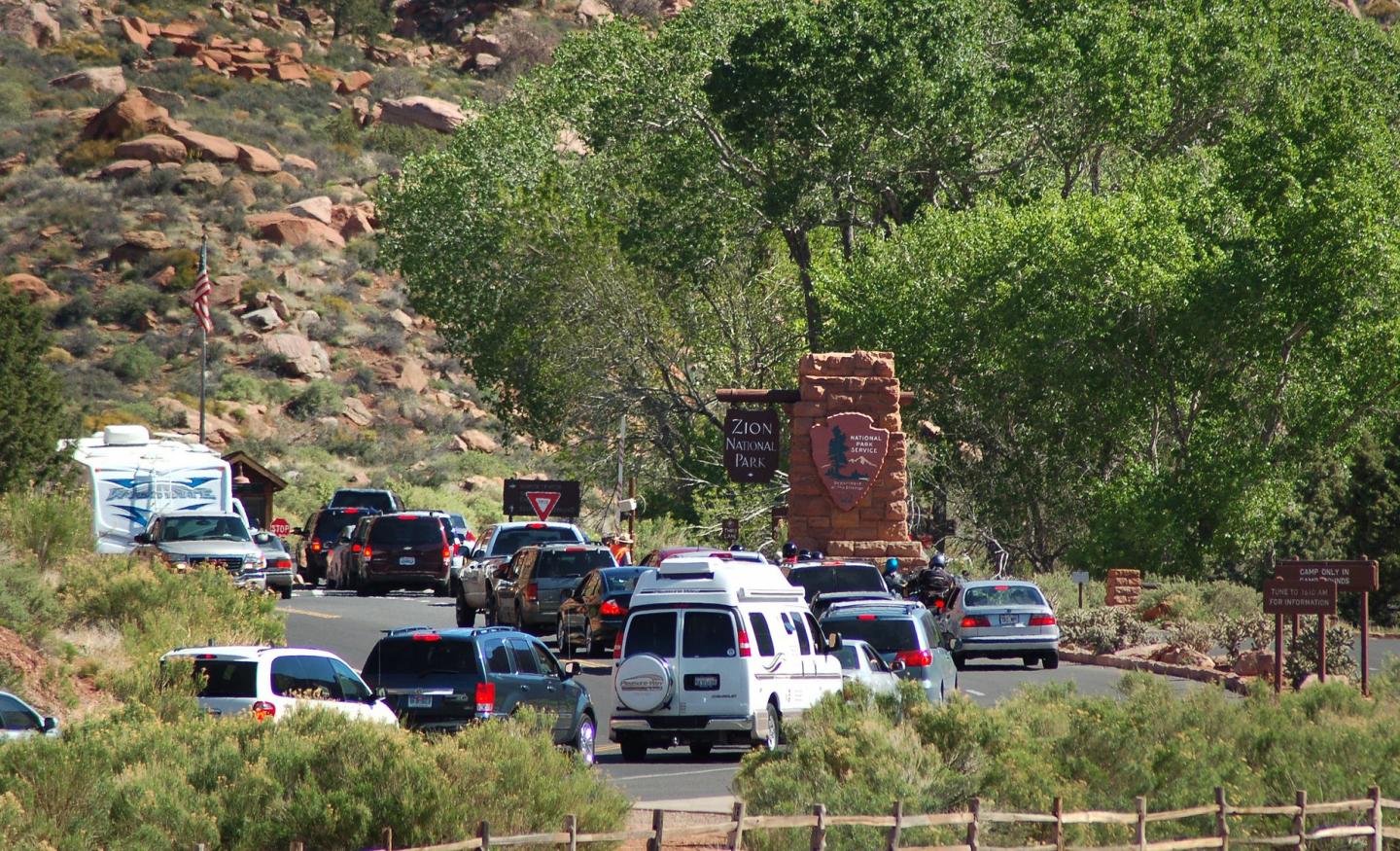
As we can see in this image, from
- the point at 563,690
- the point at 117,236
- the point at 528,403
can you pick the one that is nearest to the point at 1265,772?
the point at 563,690

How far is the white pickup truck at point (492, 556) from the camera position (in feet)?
105

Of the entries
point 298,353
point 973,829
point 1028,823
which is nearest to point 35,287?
point 298,353

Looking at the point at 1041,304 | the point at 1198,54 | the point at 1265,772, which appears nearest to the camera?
the point at 1265,772

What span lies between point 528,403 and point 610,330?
7881 mm

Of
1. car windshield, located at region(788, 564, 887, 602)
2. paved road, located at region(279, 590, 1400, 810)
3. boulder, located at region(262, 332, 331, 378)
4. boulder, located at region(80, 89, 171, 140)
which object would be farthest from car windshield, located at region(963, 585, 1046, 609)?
boulder, located at region(80, 89, 171, 140)

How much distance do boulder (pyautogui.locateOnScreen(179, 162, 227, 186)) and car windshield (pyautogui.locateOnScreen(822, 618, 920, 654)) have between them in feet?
222

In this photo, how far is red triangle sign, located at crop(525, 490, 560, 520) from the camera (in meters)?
43.0

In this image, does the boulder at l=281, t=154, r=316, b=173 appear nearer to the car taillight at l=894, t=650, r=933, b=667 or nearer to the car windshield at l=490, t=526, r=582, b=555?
the car windshield at l=490, t=526, r=582, b=555

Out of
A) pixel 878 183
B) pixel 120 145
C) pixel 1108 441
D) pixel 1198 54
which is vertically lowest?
pixel 1108 441

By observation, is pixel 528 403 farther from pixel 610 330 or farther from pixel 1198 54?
pixel 1198 54

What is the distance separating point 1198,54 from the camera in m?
45.1

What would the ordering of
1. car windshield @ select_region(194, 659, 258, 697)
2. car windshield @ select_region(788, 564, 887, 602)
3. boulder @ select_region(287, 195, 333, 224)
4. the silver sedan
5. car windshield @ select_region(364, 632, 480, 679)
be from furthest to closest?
boulder @ select_region(287, 195, 333, 224), car windshield @ select_region(788, 564, 887, 602), the silver sedan, car windshield @ select_region(364, 632, 480, 679), car windshield @ select_region(194, 659, 258, 697)

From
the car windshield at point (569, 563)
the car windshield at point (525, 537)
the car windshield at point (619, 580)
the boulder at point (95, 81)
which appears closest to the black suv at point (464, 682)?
the car windshield at point (619, 580)

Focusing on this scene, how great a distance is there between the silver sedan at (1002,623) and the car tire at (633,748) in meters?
Answer: 10.1
